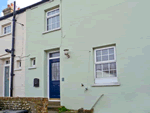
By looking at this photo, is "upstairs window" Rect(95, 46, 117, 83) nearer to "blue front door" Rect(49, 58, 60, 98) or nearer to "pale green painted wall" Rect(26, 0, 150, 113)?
"pale green painted wall" Rect(26, 0, 150, 113)

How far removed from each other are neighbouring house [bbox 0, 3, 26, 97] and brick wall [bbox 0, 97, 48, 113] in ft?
11.5

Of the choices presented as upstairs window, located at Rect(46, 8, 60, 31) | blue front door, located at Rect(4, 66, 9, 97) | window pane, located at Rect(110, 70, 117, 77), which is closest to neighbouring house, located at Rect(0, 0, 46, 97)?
blue front door, located at Rect(4, 66, 9, 97)

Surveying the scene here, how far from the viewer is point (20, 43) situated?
37.5 ft

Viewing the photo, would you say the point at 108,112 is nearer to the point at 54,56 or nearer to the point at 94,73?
the point at 94,73

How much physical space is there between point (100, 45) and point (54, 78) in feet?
10.5

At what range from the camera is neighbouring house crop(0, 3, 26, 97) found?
11039 mm

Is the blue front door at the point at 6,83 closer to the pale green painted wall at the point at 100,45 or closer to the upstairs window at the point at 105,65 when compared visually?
the pale green painted wall at the point at 100,45

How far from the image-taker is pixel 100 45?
8.02 m

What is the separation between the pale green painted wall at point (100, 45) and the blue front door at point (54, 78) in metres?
0.31

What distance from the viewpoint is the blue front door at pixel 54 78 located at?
379 inches

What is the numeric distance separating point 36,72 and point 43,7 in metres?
3.60

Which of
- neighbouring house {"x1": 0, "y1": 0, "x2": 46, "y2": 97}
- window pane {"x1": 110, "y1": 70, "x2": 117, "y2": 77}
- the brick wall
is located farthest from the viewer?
neighbouring house {"x1": 0, "y1": 0, "x2": 46, "y2": 97}

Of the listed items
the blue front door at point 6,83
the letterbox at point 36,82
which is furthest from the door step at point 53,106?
the blue front door at point 6,83

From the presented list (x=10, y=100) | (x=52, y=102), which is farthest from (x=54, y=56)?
(x=10, y=100)
